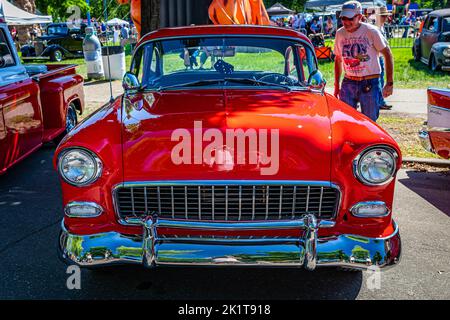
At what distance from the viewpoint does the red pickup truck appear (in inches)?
188

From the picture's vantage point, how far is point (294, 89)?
3646 mm

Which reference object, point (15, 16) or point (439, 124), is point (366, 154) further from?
point (15, 16)

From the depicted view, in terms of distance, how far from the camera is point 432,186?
5.08 m

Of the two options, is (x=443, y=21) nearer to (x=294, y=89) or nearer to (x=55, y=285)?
(x=294, y=89)

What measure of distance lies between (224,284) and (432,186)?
9.82ft

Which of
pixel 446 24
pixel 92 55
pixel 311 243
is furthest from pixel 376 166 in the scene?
pixel 446 24

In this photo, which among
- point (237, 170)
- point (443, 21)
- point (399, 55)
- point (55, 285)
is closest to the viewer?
point (237, 170)

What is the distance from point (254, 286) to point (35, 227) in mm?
2063

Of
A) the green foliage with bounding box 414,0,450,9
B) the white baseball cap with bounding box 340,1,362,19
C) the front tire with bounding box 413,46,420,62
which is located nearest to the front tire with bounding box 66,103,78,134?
the white baseball cap with bounding box 340,1,362,19

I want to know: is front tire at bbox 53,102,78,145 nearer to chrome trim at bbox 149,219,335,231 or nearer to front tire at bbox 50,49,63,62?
chrome trim at bbox 149,219,335,231

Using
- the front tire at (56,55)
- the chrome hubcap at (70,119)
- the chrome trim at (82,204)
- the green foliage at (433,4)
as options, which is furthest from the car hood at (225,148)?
the green foliage at (433,4)

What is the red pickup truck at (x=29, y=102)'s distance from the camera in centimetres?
Answer: 479

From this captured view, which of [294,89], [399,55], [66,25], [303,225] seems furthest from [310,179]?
[66,25]

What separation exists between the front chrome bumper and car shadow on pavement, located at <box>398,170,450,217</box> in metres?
2.17
